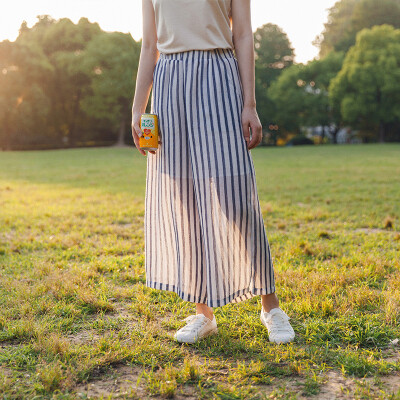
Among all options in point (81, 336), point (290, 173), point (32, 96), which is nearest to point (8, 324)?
point (81, 336)

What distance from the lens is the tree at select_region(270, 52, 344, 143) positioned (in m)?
40.9

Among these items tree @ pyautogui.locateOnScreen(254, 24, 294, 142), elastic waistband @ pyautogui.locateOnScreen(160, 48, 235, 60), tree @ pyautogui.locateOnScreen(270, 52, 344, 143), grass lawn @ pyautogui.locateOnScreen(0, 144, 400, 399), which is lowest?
grass lawn @ pyautogui.locateOnScreen(0, 144, 400, 399)

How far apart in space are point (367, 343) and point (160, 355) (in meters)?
1.04

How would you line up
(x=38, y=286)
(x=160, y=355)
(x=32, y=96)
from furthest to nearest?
(x=32, y=96) < (x=38, y=286) < (x=160, y=355)

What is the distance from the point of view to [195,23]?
245cm

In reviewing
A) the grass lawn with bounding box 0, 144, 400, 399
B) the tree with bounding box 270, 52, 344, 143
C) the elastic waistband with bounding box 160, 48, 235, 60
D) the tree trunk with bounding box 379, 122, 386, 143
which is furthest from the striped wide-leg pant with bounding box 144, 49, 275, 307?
the tree with bounding box 270, 52, 344, 143

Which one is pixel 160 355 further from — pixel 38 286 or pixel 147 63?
pixel 147 63

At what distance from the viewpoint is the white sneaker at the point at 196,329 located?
253cm

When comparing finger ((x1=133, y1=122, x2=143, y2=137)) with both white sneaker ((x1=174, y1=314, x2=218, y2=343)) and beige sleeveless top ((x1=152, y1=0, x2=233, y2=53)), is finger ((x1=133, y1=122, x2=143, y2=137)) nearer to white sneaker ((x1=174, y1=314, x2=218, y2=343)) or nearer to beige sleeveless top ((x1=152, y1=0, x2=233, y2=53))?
beige sleeveless top ((x1=152, y1=0, x2=233, y2=53))

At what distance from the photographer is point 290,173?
487 inches

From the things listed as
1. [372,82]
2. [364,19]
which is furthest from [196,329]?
[364,19]

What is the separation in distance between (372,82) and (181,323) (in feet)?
125

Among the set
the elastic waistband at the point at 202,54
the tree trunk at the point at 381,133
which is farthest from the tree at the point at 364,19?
the elastic waistband at the point at 202,54

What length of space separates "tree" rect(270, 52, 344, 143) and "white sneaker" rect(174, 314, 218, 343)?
39.7 meters
